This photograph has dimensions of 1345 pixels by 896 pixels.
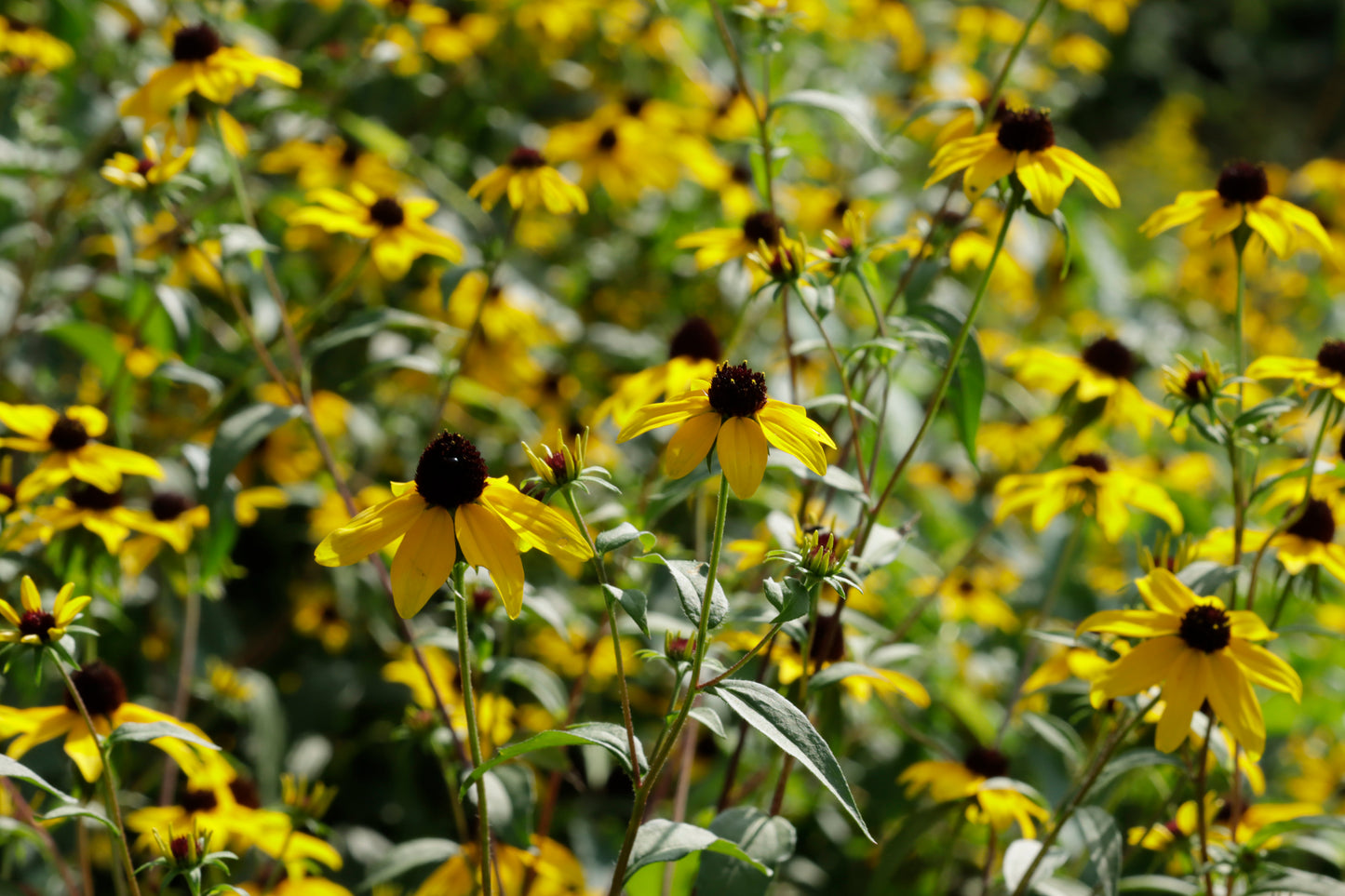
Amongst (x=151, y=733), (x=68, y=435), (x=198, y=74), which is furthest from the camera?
(x=198, y=74)

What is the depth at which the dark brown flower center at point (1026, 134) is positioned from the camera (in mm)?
1267

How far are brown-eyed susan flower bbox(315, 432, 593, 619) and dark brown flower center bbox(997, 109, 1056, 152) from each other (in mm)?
691

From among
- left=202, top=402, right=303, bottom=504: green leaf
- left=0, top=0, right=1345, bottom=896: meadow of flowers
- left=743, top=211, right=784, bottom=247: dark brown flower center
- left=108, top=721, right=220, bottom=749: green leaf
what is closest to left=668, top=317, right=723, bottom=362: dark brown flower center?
left=0, top=0, right=1345, bottom=896: meadow of flowers

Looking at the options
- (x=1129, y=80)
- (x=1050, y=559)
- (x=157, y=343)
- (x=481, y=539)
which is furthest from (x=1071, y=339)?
(x=1129, y=80)

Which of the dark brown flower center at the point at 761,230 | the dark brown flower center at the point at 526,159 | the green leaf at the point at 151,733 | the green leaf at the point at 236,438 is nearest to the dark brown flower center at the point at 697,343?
the dark brown flower center at the point at 761,230

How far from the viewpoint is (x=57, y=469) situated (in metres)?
1.43

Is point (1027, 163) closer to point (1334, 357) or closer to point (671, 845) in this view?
point (1334, 357)

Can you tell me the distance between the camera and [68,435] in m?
1.48

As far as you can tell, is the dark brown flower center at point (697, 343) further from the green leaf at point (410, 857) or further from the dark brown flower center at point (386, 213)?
the green leaf at point (410, 857)

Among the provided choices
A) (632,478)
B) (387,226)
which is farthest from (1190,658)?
(387,226)

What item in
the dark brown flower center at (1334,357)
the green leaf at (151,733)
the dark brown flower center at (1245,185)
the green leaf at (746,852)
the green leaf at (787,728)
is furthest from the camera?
the dark brown flower center at (1245,185)

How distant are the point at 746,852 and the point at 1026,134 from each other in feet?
2.73

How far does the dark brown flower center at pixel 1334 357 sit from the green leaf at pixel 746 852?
863mm

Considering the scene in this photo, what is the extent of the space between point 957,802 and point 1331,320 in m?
Answer: 2.14
